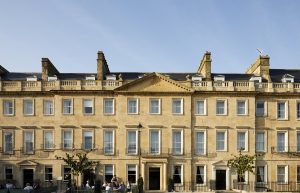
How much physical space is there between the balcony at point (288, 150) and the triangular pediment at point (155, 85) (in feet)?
36.4

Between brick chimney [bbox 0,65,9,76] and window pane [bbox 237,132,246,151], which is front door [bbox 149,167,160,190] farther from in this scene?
brick chimney [bbox 0,65,9,76]

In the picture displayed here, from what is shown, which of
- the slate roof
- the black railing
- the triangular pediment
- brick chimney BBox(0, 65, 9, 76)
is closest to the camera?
the black railing

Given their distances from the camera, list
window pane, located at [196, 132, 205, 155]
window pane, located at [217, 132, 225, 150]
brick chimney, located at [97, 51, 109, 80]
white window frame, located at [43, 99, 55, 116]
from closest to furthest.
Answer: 1. window pane, located at [196, 132, 205, 155]
2. window pane, located at [217, 132, 225, 150]
3. white window frame, located at [43, 99, 55, 116]
4. brick chimney, located at [97, 51, 109, 80]

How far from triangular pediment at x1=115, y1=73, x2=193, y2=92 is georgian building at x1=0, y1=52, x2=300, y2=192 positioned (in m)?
0.10

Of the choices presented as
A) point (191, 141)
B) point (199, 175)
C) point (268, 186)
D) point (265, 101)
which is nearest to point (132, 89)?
point (191, 141)

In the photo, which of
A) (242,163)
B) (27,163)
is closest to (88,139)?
(27,163)

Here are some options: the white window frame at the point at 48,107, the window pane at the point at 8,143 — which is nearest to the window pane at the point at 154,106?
the white window frame at the point at 48,107

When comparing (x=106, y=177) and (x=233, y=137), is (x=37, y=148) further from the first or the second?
(x=233, y=137)

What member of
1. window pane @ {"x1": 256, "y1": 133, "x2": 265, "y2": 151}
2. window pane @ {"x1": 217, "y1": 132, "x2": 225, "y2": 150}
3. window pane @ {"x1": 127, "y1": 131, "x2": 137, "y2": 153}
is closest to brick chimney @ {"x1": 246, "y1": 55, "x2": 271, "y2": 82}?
window pane @ {"x1": 256, "y1": 133, "x2": 265, "y2": 151}

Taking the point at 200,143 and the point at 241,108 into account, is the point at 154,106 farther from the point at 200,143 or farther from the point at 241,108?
the point at 241,108

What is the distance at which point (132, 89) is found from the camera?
43.8 m

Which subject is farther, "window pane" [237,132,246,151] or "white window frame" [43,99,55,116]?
"white window frame" [43,99,55,116]

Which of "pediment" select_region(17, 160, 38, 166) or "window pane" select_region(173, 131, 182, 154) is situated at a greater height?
"window pane" select_region(173, 131, 182, 154)

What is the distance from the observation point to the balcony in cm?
4444
